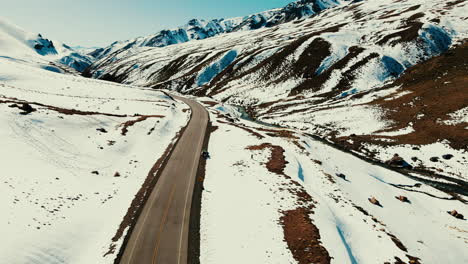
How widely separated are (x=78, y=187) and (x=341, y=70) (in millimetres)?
93994

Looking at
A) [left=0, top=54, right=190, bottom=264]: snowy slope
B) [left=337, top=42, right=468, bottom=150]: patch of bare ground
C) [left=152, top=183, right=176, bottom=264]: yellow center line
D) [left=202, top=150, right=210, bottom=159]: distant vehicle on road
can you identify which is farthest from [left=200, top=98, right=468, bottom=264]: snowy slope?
[left=337, top=42, right=468, bottom=150]: patch of bare ground

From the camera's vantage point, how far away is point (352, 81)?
87.7 m

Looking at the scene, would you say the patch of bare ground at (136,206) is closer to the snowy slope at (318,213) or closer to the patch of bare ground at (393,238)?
the snowy slope at (318,213)

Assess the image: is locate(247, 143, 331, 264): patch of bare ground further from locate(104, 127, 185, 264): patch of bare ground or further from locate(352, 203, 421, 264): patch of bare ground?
locate(104, 127, 185, 264): patch of bare ground

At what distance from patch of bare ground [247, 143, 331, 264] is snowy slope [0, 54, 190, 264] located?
13.6m

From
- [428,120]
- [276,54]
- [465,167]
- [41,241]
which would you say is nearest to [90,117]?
[41,241]

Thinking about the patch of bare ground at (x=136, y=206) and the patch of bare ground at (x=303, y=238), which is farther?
the patch of bare ground at (x=136, y=206)

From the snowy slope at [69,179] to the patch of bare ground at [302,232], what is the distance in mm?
13648

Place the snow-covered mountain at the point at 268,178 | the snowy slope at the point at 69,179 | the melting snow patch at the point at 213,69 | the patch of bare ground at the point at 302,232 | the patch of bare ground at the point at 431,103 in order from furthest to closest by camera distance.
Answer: the melting snow patch at the point at 213,69 < the patch of bare ground at the point at 431,103 < the snow-covered mountain at the point at 268,178 < the snowy slope at the point at 69,179 < the patch of bare ground at the point at 302,232

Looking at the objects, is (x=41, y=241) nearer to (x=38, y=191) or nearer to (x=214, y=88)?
(x=38, y=191)

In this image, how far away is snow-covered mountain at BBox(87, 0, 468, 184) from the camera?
164 ft

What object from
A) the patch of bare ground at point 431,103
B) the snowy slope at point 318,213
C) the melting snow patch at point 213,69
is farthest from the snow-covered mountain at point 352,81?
the snowy slope at point 318,213

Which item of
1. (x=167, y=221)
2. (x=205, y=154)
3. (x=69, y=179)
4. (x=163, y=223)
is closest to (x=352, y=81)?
(x=205, y=154)

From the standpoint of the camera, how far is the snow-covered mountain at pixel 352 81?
4988cm
